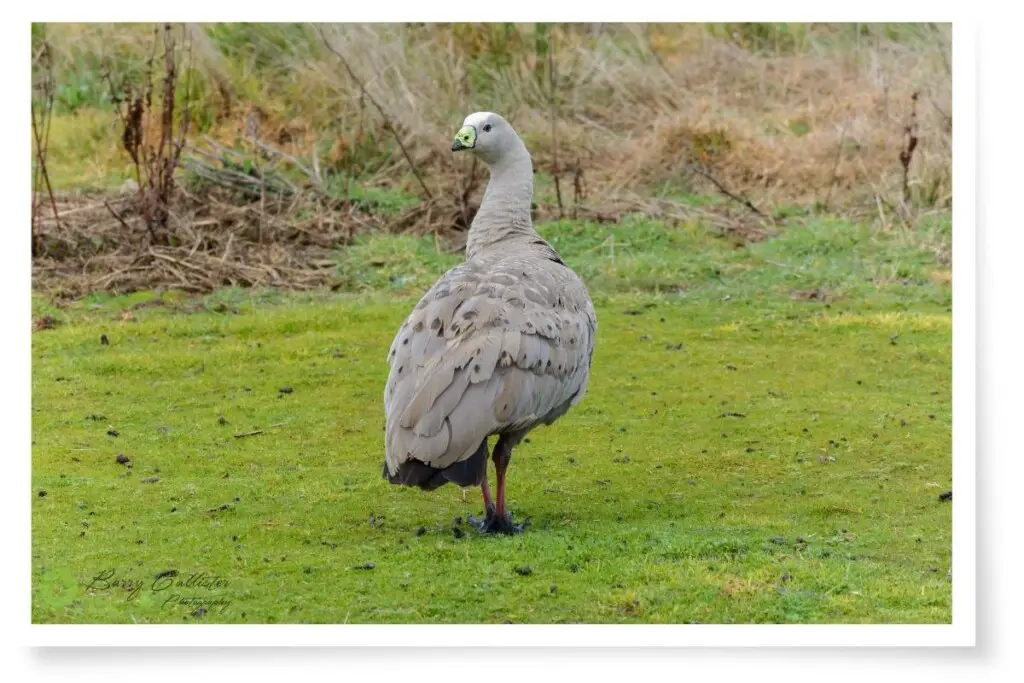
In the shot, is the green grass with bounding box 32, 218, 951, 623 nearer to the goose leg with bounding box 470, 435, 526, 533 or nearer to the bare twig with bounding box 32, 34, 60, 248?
the goose leg with bounding box 470, 435, 526, 533

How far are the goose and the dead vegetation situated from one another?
13.2 ft

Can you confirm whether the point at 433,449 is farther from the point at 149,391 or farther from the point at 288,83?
the point at 288,83

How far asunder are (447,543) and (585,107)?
230 inches

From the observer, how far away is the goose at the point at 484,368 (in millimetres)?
5082

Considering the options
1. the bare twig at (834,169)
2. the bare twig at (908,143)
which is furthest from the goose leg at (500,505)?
the bare twig at (834,169)

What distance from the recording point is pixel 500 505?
5.60m

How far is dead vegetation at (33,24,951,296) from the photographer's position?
9.84 meters

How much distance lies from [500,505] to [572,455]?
125 centimetres

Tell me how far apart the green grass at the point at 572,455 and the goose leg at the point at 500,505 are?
0.41 ft

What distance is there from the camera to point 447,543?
5492 millimetres

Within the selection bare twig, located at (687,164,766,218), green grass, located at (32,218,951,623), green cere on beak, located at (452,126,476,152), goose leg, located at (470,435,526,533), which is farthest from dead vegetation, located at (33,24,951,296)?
goose leg, located at (470,435,526,533)

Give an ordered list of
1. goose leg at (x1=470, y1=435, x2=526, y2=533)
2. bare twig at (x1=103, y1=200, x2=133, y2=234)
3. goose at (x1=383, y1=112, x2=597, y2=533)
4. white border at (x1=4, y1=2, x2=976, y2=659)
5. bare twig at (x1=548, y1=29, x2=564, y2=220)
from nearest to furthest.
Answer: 1. goose at (x1=383, y1=112, x2=597, y2=533)
2. white border at (x1=4, y1=2, x2=976, y2=659)
3. goose leg at (x1=470, y1=435, x2=526, y2=533)
4. bare twig at (x1=103, y1=200, x2=133, y2=234)
5. bare twig at (x1=548, y1=29, x2=564, y2=220)

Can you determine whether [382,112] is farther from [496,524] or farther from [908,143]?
[496,524]

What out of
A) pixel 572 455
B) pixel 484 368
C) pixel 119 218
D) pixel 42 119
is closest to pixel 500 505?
Answer: pixel 484 368
